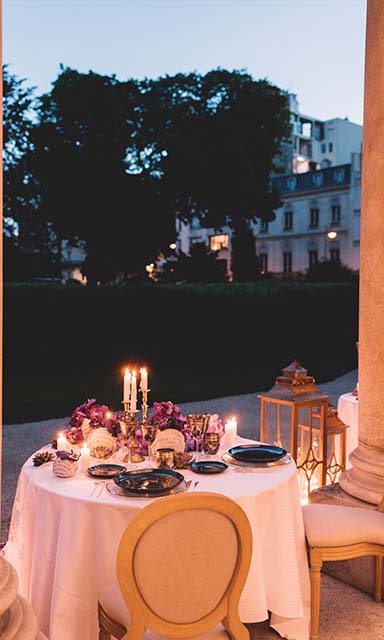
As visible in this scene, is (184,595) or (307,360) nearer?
(184,595)

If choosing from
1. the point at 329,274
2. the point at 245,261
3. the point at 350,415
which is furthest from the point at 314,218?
the point at 350,415

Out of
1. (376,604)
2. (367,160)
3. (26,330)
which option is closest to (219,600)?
(376,604)

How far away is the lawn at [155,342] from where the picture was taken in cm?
1395

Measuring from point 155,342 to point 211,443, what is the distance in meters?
14.2

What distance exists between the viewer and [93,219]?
69.6 ft

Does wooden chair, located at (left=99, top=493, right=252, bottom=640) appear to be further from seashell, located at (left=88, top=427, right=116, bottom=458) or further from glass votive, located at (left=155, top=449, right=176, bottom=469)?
seashell, located at (left=88, top=427, right=116, bottom=458)

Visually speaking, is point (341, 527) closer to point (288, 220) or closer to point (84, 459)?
point (84, 459)

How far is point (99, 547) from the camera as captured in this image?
2959mm

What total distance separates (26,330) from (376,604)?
1334 cm

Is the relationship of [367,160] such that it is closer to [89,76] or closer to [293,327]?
[293,327]

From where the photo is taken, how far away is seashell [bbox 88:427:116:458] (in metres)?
3.63

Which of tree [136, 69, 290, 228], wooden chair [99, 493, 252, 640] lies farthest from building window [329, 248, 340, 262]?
wooden chair [99, 493, 252, 640]

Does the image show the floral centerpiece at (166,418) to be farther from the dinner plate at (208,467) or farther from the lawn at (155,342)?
the lawn at (155,342)

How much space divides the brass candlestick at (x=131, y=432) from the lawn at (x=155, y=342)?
25.9ft
